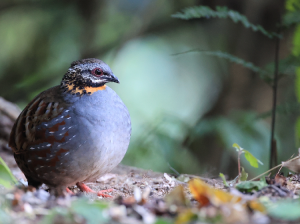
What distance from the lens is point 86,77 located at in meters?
Answer: 3.42

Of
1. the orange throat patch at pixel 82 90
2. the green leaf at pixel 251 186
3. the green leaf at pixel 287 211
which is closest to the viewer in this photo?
the green leaf at pixel 287 211

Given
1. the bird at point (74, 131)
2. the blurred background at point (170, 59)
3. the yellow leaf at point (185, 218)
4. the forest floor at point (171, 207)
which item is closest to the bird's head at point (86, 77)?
the bird at point (74, 131)

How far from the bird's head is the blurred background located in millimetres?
2103

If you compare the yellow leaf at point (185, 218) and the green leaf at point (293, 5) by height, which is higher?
the green leaf at point (293, 5)

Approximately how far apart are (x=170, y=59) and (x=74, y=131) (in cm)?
691

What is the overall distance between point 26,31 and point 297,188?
7.01 metres

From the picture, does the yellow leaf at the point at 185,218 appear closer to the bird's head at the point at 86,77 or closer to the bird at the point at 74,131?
the bird at the point at 74,131

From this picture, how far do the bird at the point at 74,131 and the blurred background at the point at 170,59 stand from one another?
7.01ft

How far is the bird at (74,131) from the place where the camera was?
10.4ft

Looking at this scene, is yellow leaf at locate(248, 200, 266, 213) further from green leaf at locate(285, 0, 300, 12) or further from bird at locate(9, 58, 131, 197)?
green leaf at locate(285, 0, 300, 12)

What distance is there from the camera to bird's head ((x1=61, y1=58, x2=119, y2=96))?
11.2 ft

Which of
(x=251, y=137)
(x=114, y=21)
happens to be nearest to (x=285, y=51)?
(x=251, y=137)

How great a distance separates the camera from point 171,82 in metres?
10.5

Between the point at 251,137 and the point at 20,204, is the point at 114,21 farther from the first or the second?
the point at 20,204
